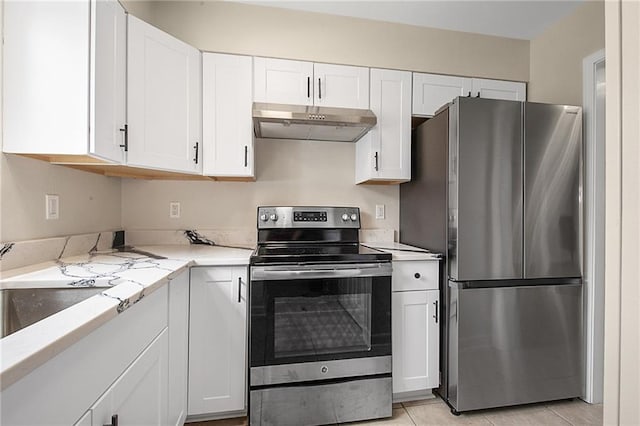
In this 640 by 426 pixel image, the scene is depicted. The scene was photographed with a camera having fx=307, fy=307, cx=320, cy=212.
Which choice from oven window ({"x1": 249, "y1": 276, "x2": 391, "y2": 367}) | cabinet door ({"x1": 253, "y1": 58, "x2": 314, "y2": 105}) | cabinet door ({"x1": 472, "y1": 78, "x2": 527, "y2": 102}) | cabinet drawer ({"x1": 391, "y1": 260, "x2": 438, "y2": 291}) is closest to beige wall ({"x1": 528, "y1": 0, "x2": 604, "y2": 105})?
cabinet door ({"x1": 472, "y1": 78, "x2": 527, "y2": 102})

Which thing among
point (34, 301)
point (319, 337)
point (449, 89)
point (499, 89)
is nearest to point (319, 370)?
point (319, 337)

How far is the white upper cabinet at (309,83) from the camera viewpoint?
6.63 feet

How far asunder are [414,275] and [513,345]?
70cm

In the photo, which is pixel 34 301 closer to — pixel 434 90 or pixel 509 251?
pixel 509 251

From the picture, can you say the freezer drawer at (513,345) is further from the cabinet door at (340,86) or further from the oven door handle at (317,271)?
the cabinet door at (340,86)

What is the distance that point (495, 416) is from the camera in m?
1.78

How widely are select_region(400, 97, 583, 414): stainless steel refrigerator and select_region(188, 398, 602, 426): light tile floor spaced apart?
0.07 m

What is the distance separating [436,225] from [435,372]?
890mm

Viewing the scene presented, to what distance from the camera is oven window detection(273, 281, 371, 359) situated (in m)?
1.62

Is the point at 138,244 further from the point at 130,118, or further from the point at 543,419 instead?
the point at 543,419

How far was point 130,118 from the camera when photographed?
5.07 ft

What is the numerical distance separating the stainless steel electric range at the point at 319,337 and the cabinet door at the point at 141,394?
0.46 m

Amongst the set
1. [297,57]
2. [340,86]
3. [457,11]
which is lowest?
[340,86]

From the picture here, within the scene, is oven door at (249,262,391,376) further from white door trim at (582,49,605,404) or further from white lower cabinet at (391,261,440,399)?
white door trim at (582,49,605,404)
